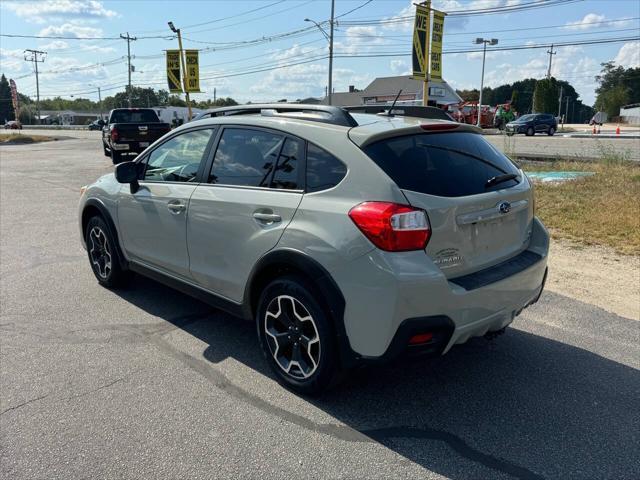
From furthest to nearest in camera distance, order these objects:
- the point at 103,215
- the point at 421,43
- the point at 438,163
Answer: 1. the point at 421,43
2. the point at 103,215
3. the point at 438,163

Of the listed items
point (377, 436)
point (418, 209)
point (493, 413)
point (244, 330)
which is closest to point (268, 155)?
point (418, 209)

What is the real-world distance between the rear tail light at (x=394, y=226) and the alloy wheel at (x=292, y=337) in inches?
27.1

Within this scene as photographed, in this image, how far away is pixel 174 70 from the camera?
952 inches

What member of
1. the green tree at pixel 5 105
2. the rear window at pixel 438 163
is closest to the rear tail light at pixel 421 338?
the rear window at pixel 438 163

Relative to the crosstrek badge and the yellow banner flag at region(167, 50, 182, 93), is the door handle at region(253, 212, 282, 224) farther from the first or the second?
the yellow banner flag at region(167, 50, 182, 93)

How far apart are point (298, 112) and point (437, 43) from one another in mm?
12144

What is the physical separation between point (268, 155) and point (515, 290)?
1.86 meters

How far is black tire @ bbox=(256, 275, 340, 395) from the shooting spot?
3.11m

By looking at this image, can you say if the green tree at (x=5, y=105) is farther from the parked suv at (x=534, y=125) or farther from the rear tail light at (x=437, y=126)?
the rear tail light at (x=437, y=126)

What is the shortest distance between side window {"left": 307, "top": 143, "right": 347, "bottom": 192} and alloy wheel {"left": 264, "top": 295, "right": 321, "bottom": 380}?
28.8 inches

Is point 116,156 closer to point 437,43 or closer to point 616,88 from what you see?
point 437,43

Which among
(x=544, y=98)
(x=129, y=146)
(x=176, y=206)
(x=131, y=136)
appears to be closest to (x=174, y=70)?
(x=131, y=136)

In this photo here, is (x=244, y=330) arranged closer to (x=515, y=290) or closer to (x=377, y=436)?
(x=377, y=436)

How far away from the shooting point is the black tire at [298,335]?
311 cm
